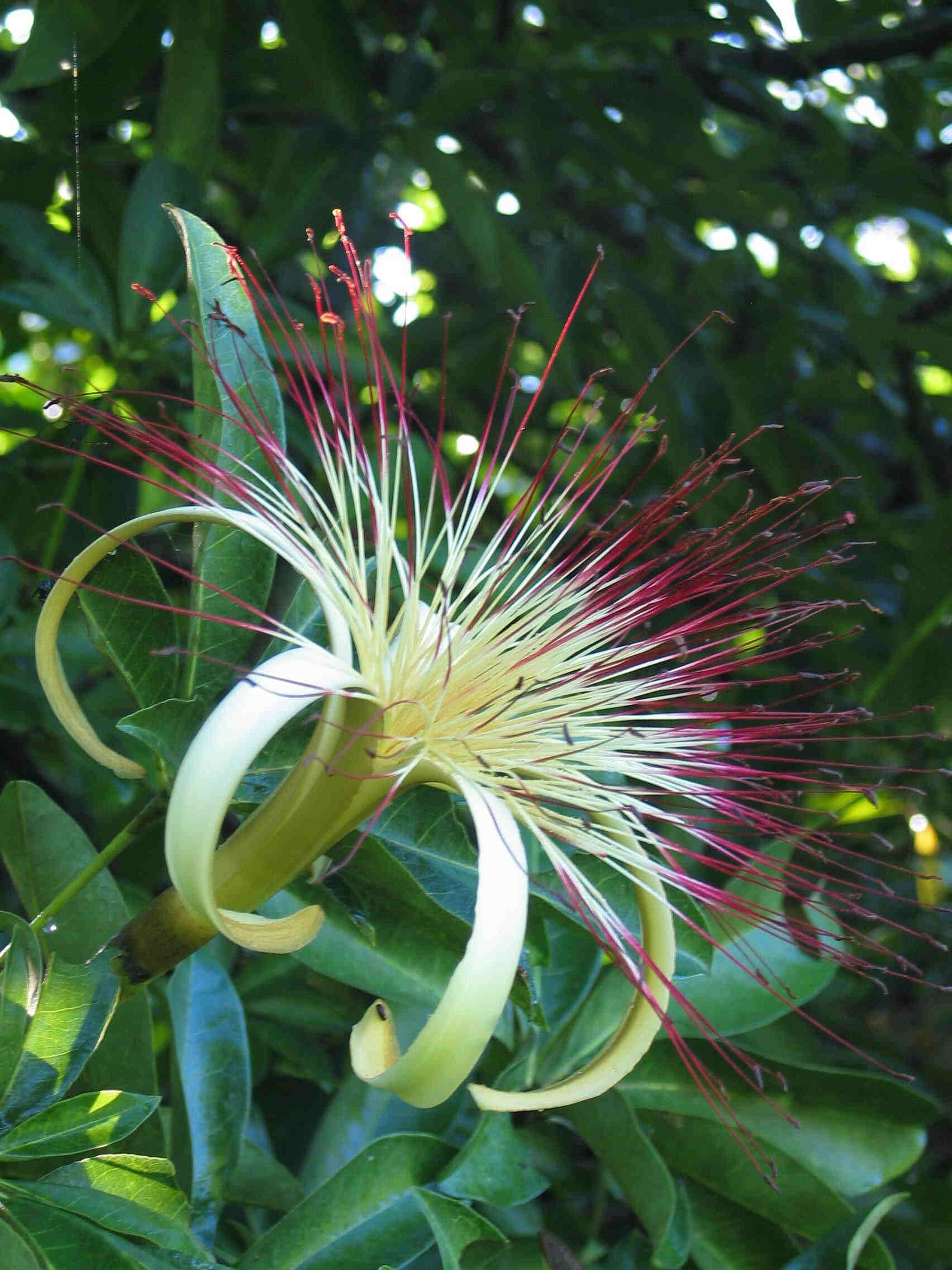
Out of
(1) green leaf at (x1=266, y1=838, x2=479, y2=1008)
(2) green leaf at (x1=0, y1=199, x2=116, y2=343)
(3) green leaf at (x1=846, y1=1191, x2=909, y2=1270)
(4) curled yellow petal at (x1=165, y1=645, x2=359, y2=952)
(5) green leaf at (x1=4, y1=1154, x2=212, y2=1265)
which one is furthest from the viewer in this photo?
(2) green leaf at (x1=0, y1=199, x2=116, y2=343)

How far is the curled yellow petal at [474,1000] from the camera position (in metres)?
0.60

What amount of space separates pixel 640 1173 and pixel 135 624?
569 mm

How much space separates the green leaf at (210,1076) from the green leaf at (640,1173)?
0.92ft

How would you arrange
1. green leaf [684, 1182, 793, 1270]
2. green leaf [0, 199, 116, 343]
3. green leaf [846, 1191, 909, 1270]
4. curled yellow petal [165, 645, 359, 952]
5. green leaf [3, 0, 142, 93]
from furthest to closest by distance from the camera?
green leaf [0, 199, 116, 343] → green leaf [3, 0, 142, 93] → green leaf [684, 1182, 793, 1270] → green leaf [846, 1191, 909, 1270] → curled yellow petal [165, 645, 359, 952]

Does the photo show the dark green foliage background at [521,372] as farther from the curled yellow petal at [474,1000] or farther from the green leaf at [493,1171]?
the curled yellow petal at [474,1000]

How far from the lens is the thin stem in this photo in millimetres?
771

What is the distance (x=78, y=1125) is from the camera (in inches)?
28.1

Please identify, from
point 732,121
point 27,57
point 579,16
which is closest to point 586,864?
point 27,57

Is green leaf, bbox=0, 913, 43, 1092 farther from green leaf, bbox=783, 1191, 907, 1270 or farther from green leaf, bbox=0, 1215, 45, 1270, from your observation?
green leaf, bbox=783, 1191, 907, 1270

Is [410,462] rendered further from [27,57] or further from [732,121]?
[732,121]

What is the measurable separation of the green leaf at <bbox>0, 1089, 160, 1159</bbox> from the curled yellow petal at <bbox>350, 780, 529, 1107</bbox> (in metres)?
0.15

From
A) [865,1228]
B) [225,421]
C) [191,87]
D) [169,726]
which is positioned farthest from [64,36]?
[865,1228]

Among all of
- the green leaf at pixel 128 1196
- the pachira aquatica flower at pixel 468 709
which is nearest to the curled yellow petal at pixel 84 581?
the pachira aquatica flower at pixel 468 709

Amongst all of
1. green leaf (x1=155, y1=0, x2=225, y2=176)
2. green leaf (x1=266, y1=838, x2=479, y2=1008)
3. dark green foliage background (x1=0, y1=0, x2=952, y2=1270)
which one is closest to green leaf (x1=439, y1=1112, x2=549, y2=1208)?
dark green foliage background (x1=0, y1=0, x2=952, y2=1270)
